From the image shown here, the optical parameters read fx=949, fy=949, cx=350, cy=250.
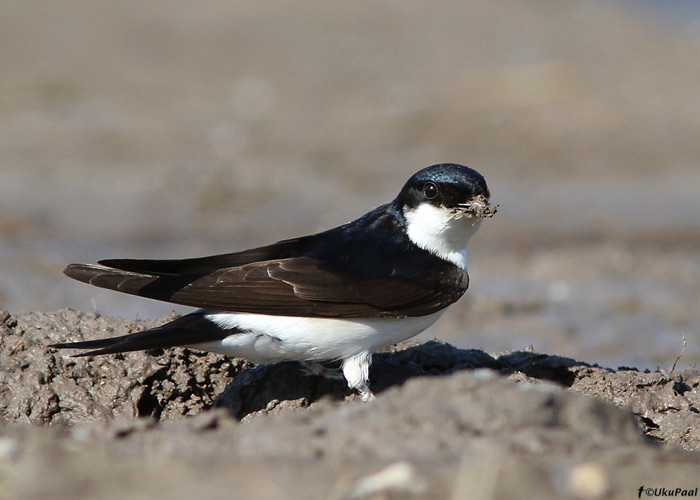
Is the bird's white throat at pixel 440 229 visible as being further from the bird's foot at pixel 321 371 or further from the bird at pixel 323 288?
the bird's foot at pixel 321 371

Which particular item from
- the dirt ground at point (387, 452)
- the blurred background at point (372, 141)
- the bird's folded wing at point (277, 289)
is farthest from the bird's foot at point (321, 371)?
the blurred background at point (372, 141)

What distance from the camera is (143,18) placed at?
18.4 meters

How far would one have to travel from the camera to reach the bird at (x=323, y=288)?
4164 mm

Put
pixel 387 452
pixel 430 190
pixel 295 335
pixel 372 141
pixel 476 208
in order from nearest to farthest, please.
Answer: pixel 387 452 < pixel 295 335 < pixel 476 208 < pixel 430 190 < pixel 372 141

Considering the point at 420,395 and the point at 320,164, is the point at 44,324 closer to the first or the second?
the point at 420,395

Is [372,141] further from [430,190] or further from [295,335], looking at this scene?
[295,335]

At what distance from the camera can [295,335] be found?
4.18 metres

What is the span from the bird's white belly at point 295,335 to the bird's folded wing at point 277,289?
5 cm

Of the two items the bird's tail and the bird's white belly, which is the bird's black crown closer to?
the bird's white belly

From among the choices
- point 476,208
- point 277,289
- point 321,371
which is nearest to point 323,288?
point 277,289

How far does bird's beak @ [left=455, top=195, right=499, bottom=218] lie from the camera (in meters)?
4.31

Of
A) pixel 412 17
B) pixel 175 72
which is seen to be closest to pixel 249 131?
pixel 175 72

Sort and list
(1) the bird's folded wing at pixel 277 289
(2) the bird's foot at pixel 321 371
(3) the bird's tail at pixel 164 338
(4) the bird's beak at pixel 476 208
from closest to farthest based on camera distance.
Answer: (3) the bird's tail at pixel 164 338 < (1) the bird's folded wing at pixel 277 289 < (4) the bird's beak at pixel 476 208 < (2) the bird's foot at pixel 321 371

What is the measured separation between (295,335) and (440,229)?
0.89 metres
